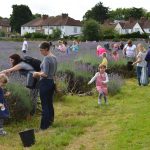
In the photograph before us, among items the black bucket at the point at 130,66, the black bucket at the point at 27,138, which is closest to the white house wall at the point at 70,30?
the black bucket at the point at 130,66

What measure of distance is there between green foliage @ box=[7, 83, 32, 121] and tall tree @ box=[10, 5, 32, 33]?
11815cm

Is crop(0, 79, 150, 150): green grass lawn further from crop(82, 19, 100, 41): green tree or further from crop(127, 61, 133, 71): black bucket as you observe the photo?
crop(82, 19, 100, 41): green tree

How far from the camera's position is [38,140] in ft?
28.7

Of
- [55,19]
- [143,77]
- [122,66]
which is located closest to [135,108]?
[143,77]

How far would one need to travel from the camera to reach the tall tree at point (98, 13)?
14200 centimetres

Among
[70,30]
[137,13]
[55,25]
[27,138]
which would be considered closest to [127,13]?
[137,13]

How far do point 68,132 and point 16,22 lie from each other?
420 feet

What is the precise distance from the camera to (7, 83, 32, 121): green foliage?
34.1 ft

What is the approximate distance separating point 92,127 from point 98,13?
135511 millimetres

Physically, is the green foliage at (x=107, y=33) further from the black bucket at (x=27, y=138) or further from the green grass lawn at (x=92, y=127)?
the black bucket at (x=27, y=138)

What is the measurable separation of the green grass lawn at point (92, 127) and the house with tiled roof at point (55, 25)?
4440 inches

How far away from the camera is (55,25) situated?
421 ft

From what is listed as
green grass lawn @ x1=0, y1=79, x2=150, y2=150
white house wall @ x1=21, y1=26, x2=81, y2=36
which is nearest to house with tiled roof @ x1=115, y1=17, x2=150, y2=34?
white house wall @ x1=21, y1=26, x2=81, y2=36

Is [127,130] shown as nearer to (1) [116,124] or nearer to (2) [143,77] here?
(1) [116,124]
